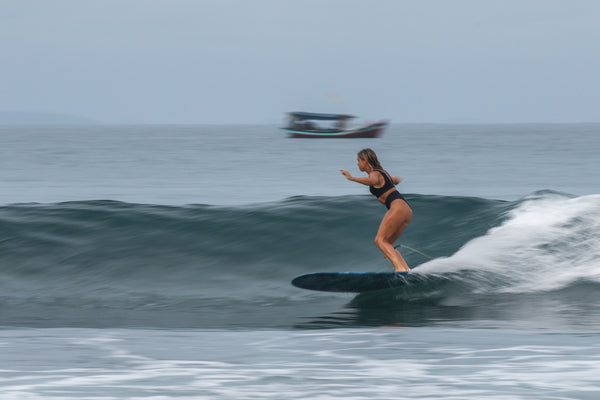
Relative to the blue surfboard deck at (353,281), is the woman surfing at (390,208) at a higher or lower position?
higher

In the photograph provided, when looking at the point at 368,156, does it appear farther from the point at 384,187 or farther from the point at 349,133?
the point at 349,133

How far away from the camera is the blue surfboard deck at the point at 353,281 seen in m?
9.89

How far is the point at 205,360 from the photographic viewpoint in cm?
674

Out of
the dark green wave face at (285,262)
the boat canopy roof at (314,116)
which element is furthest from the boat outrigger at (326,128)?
the dark green wave face at (285,262)

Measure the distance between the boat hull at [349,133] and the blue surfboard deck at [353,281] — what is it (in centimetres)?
7994

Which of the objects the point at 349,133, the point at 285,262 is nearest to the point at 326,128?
the point at 349,133

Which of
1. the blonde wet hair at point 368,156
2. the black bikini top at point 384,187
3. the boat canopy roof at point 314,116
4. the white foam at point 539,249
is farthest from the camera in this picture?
the boat canopy roof at point 314,116

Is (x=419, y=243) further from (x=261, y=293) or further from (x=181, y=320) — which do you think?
(x=181, y=320)

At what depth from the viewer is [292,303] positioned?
33.4ft

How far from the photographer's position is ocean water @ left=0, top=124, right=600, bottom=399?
20.0ft

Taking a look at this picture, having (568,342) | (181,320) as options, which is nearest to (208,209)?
(181,320)

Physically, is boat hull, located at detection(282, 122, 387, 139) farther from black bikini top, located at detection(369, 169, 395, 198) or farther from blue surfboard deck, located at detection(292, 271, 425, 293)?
black bikini top, located at detection(369, 169, 395, 198)

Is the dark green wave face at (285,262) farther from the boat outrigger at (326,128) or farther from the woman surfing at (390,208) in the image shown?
the boat outrigger at (326,128)

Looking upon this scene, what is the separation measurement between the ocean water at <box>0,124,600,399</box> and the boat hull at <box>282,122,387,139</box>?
74.5 meters
